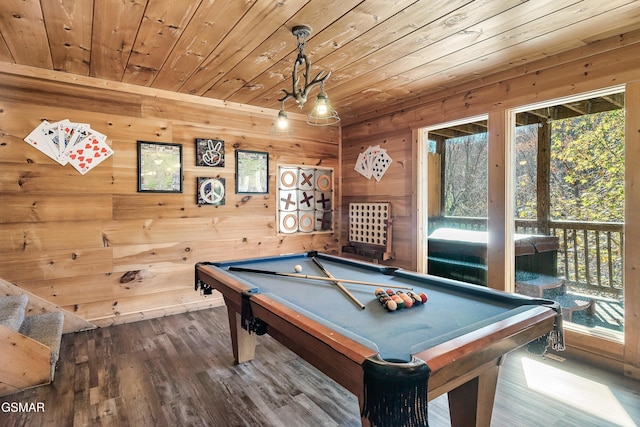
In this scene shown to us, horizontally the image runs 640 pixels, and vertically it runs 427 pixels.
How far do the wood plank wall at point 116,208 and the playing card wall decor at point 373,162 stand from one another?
1155 mm

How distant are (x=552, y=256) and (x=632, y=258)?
2.24ft

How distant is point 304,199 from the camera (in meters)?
4.46

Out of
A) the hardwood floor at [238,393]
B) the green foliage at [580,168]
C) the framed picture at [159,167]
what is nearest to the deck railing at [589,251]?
the green foliage at [580,168]

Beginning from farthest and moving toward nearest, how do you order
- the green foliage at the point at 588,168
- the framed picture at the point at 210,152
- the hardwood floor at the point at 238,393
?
the framed picture at the point at 210,152 → the green foliage at the point at 588,168 → the hardwood floor at the point at 238,393

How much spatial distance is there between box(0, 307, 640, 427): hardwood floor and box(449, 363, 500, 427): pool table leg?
0.43 m

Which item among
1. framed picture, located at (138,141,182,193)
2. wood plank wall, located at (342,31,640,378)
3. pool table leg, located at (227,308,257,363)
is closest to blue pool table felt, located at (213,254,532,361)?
pool table leg, located at (227,308,257,363)

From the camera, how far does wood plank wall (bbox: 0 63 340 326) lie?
2910 mm

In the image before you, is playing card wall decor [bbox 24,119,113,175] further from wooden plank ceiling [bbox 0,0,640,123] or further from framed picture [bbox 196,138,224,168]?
framed picture [bbox 196,138,224,168]

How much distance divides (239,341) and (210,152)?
7.01ft

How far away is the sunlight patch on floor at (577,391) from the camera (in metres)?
1.91

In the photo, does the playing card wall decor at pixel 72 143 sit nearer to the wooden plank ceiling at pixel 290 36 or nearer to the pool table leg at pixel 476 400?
the wooden plank ceiling at pixel 290 36

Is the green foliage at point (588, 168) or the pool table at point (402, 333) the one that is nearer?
the pool table at point (402, 333)

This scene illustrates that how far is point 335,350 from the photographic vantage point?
3.90ft

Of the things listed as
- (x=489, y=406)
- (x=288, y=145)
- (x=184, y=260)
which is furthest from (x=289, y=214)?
(x=489, y=406)
